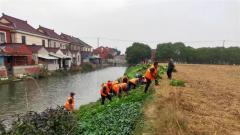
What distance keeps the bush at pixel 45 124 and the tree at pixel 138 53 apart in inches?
2503

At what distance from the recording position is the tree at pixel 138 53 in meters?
70.8

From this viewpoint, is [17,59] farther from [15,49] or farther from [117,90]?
[117,90]

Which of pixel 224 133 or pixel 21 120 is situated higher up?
pixel 21 120

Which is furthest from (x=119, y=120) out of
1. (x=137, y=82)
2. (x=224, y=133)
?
(x=137, y=82)

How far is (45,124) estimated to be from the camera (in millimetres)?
6797

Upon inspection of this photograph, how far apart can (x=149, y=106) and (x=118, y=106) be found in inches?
59.5

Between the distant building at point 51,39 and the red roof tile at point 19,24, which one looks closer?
the red roof tile at point 19,24

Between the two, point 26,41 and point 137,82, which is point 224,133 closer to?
point 137,82

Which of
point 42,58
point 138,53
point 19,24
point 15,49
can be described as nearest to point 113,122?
point 15,49

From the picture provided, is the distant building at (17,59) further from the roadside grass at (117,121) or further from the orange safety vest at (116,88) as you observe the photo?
the roadside grass at (117,121)

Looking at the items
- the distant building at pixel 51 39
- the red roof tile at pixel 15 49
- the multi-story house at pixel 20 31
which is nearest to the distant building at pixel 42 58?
the red roof tile at pixel 15 49

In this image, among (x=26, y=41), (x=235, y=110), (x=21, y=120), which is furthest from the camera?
(x=26, y=41)

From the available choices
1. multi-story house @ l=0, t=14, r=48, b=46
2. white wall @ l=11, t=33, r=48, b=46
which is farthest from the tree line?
multi-story house @ l=0, t=14, r=48, b=46

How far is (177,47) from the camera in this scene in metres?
65.2
